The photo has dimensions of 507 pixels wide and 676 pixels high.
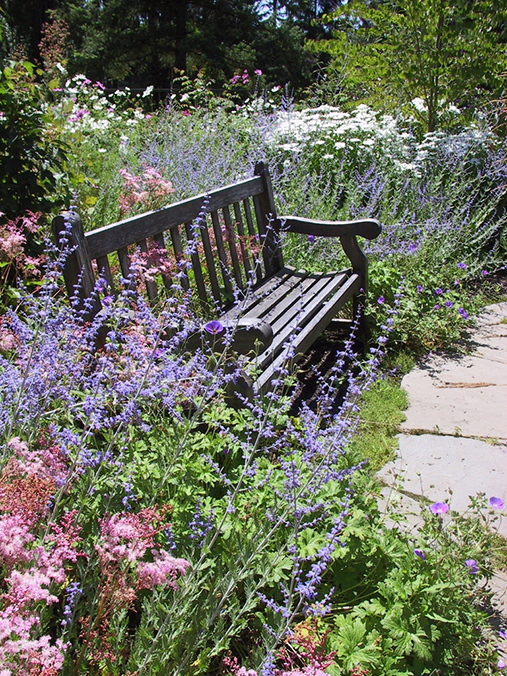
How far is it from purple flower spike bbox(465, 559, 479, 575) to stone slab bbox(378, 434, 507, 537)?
73 centimetres

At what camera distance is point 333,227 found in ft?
14.4

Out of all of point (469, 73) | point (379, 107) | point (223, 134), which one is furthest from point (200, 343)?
point (379, 107)

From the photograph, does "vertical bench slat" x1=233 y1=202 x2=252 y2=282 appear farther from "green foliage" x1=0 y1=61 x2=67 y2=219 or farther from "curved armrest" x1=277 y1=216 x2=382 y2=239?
"green foliage" x1=0 y1=61 x2=67 y2=219

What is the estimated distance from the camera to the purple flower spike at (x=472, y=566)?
1797 mm

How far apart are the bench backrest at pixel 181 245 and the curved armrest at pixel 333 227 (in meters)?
0.18

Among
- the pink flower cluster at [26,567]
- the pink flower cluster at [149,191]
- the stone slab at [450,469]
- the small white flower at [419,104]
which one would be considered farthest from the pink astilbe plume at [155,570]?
the small white flower at [419,104]

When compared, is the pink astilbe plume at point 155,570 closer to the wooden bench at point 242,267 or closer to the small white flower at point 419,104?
the wooden bench at point 242,267

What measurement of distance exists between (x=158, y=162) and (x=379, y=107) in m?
4.75

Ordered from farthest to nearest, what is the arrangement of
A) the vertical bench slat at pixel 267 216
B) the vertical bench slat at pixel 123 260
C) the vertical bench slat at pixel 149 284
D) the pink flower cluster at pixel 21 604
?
the vertical bench slat at pixel 267 216 → the vertical bench slat at pixel 149 284 → the vertical bench slat at pixel 123 260 → the pink flower cluster at pixel 21 604

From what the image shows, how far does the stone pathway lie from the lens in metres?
2.69

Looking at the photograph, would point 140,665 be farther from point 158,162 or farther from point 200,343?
point 158,162

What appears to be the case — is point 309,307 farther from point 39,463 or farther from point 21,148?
point 39,463

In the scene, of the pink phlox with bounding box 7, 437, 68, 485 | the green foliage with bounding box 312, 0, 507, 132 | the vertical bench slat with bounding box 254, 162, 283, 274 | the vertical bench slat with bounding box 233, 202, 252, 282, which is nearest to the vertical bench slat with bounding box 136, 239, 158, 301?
the vertical bench slat with bounding box 233, 202, 252, 282

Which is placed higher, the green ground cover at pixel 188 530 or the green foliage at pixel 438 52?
the green foliage at pixel 438 52
